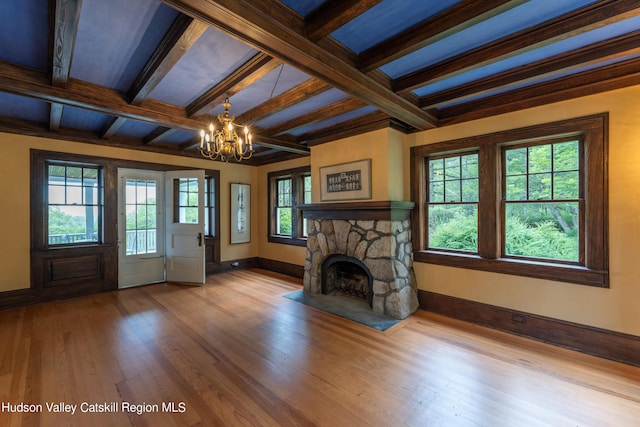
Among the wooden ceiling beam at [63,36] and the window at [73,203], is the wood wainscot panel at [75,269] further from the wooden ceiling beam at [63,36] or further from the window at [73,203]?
the wooden ceiling beam at [63,36]

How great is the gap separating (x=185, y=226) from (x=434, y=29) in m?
5.01

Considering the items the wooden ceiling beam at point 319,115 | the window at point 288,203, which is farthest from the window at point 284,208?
the wooden ceiling beam at point 319,115

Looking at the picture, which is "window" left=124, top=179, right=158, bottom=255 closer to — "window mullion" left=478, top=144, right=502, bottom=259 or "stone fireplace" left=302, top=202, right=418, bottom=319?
"stone fireplace" left=302, top=202, right=418, bottom=319

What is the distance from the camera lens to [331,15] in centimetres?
172

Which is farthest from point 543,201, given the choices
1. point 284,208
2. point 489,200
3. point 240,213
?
point 240,213

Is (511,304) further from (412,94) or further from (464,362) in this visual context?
(412,94)

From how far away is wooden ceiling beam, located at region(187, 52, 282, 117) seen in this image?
2299 mm

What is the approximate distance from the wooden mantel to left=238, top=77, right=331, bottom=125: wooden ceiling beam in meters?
1.58

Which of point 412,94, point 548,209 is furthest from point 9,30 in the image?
point 548,209

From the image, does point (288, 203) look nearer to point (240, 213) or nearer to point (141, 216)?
point (240, 213)

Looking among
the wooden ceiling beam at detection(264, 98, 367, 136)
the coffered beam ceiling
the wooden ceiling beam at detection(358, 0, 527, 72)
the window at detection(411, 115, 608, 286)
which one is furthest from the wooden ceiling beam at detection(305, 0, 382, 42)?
the window at detection(411, 115, 608, 286)

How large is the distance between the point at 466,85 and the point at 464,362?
9.15 feet

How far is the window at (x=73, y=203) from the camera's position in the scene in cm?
439

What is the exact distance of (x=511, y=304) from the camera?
3100 millimetres
